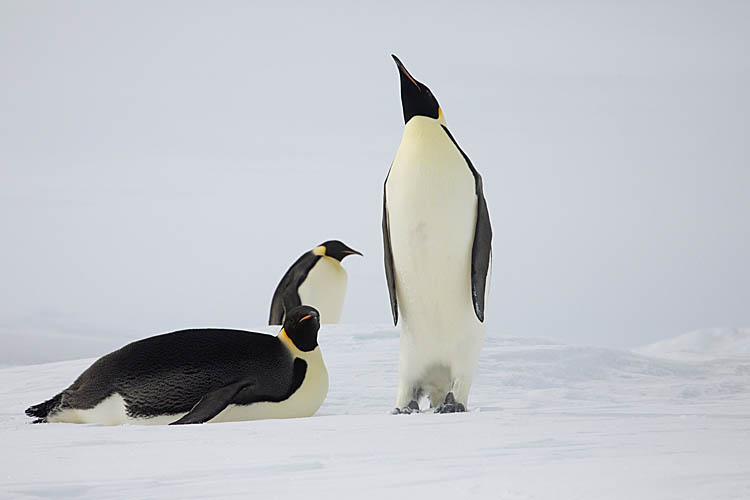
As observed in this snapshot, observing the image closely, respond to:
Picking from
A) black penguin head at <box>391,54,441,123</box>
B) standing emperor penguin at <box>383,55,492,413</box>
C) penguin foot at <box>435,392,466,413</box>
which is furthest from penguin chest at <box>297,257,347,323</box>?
penguin foot at <box>435,392,466,413</box>

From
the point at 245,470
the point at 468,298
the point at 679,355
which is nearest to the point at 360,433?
the point at 245,470

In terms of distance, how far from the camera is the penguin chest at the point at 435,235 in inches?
160

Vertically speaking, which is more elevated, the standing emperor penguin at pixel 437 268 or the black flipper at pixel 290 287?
the standing emperor penguin at pixel 437 268

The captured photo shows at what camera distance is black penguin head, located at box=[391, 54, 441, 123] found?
4.44 metres

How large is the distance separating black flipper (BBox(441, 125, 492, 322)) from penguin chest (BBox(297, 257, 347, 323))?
18.2ft

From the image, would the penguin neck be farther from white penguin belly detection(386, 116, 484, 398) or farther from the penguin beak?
the penguin beak

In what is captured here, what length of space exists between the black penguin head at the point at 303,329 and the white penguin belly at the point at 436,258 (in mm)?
528

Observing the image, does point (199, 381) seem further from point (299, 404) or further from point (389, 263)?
point (389, 263)

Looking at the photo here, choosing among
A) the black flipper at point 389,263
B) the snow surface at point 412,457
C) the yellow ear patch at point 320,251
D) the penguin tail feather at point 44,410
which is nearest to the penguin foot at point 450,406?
the black flipper at point 389,263

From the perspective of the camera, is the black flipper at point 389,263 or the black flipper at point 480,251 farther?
the black flipper at point 389,263

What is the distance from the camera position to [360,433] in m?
2.44

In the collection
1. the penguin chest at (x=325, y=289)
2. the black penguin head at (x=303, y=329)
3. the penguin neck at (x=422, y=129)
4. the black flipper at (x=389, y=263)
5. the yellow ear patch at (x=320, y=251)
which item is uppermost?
the penguin neck at (x=422, y=129)

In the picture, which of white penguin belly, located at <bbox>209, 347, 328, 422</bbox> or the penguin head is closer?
white penguin belly, located at <bbox>209, 347, 328, 422</bbox>

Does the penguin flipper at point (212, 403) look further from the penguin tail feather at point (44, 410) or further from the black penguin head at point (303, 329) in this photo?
the penguin tail feather at point (44, 410)
